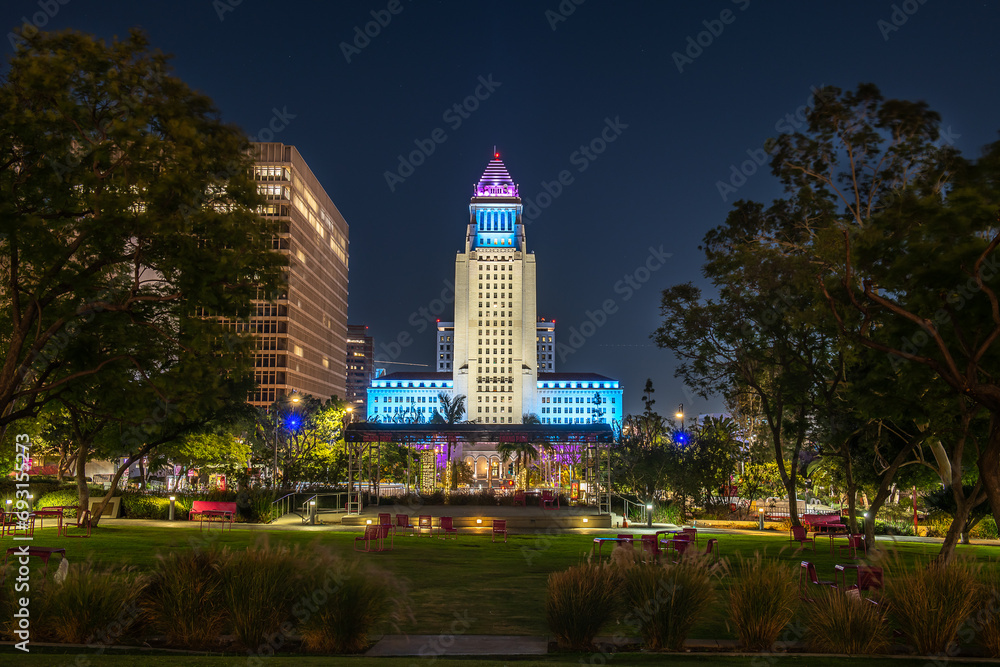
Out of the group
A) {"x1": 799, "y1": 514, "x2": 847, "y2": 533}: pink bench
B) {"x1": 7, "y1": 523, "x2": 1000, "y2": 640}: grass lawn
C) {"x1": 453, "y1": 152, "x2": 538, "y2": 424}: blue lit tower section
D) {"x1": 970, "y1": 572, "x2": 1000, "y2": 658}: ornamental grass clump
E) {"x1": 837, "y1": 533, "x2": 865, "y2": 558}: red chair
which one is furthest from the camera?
{"x1": 453, "y1": 152, "x2": 538, "y2": 424}: blue lit tower section

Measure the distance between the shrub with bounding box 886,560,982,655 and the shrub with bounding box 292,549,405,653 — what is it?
23.2ft

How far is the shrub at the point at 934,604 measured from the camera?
391 inches

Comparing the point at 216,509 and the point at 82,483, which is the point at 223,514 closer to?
the point at 216,509

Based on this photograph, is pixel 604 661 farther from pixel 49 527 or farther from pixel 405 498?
pixel 405 498

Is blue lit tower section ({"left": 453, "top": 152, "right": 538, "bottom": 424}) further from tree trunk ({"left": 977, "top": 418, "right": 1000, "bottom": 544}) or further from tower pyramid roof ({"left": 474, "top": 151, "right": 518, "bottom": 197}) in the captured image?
tree trunk ({"left": 977, "top": 418, "right": 1000, "bottom": 544})

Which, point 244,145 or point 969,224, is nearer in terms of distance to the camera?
point 969,224

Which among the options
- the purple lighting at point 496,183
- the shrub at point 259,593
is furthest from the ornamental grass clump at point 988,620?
the purple lighting at point 496,183

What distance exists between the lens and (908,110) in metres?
19.3

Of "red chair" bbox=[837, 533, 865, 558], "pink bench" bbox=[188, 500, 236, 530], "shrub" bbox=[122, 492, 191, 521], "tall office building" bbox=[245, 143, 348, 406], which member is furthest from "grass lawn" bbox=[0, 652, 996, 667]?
"tall office building" bbox=[245, 143, 348, 406]

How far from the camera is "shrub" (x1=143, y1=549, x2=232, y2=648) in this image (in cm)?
991

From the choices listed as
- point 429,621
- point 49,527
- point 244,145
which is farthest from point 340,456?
point 429,621

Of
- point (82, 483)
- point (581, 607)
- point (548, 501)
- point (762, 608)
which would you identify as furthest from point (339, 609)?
point (548, 501)

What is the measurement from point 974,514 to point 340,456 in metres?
37.2

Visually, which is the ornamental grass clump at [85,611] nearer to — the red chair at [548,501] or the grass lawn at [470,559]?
the grass lawn at [470,559]
